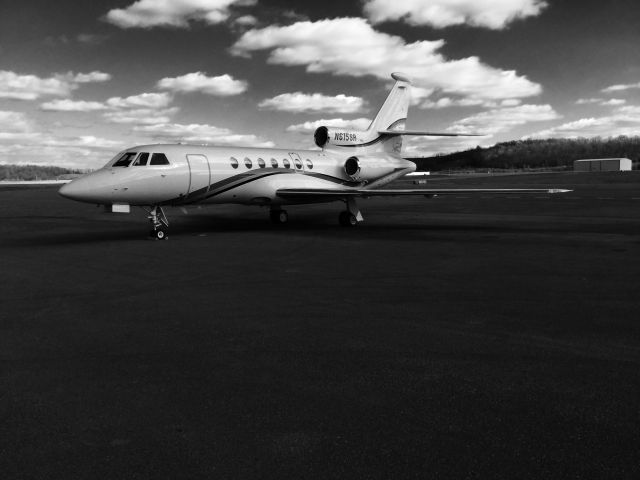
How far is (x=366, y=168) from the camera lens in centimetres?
2048

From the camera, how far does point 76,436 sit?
344 cm

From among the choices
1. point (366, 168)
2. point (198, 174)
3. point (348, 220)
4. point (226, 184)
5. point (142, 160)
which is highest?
point (142, 160)

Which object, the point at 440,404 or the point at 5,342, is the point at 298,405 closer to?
the point at 440,404

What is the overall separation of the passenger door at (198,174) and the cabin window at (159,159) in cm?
78

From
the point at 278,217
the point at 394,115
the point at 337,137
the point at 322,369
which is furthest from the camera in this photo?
the point at 394,115

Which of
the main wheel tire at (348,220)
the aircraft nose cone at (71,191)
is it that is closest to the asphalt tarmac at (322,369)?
the aircraft nose cone at (71,191)

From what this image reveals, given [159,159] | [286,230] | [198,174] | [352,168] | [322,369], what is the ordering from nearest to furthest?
[322,369], [159,159], [198,174], [286,230], [352,168]

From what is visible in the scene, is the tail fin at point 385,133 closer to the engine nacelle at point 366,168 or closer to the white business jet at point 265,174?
the white business jet at point 265,174

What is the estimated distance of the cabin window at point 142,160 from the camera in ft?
Result: 45.3

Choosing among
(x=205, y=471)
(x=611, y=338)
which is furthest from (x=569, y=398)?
(x=205, y=471)

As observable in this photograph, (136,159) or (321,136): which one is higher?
(321,136)

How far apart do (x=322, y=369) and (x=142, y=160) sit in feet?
36.2

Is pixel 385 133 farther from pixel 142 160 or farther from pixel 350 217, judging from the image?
pixel 142 160

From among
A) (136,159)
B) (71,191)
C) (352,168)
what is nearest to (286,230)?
(352,168)
